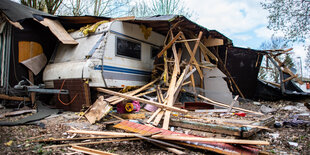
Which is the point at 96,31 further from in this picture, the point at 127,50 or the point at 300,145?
the point at 300,145

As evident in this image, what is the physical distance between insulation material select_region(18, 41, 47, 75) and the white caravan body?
0.35 m

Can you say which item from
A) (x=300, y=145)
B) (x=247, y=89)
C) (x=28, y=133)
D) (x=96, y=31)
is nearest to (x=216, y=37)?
(x=247, y=89)

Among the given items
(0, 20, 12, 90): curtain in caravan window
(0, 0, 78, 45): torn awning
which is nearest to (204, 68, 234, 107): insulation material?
(0, 0, 78, 45): torn awning

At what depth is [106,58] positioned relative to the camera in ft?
20.5

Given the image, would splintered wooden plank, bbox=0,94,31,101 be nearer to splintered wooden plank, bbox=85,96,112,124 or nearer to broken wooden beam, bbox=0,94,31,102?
broken wooden beam, bbox=0,94,31,102

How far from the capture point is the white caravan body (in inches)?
238

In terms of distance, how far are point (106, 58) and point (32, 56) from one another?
9.87 feet

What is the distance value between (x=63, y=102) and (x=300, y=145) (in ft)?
20.6

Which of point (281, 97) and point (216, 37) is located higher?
point (216, 37)

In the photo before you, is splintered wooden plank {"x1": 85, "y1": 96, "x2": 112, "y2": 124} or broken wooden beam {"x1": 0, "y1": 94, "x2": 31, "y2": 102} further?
broken wooden beam {"x1": 0, "y1": 94, "x2": 31, "y2": 102}

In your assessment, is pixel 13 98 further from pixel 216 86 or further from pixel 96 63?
pixel 216 86

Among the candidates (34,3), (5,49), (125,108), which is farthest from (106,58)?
(34,3)

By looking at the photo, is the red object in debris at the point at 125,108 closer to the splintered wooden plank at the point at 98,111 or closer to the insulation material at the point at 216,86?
the splintered wooden plank at the point at 98,111

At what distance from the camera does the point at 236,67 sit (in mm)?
9320
